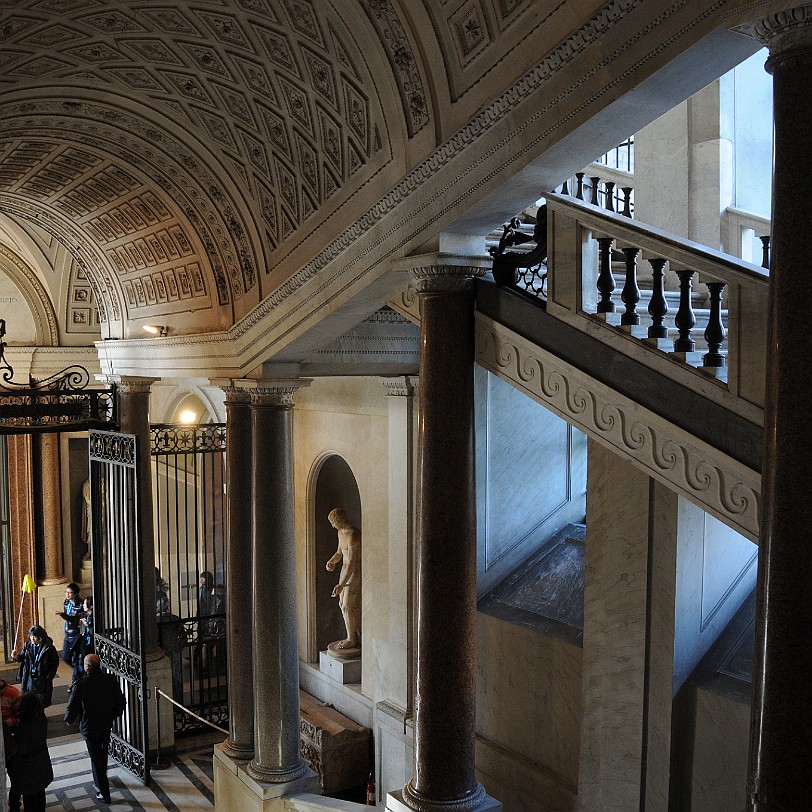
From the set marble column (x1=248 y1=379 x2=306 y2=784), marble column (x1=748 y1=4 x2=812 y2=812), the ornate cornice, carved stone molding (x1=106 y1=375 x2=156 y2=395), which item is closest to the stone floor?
marble column (x1=248 y1=379 x2=306 y2=784)

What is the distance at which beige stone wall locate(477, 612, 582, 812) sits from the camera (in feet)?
19.9

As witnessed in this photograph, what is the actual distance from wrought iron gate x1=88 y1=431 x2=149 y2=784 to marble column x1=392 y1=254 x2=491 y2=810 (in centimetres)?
495

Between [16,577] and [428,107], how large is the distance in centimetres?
1213

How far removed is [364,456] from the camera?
9.68 m

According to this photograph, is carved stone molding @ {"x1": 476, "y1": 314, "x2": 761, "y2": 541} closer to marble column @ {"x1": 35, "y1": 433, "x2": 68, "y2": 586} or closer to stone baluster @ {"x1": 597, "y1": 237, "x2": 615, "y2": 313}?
stone baluster @ {"x1": 597, "y1": 237, "x2": 615, "y2": 313}

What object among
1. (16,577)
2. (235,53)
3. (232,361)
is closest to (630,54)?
(235,53)

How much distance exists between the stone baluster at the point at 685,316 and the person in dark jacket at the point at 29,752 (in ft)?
21.2

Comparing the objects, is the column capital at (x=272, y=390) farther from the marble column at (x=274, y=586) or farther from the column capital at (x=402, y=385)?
the column capital at (x=402, y=385)

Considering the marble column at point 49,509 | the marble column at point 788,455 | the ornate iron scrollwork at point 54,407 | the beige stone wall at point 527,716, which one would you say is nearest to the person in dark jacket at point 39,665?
the ornate iron scrollwork at point 54,407

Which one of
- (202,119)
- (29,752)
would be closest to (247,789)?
(29,752)

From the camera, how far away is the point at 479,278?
15.9 feet

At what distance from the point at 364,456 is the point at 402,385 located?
1.48 m

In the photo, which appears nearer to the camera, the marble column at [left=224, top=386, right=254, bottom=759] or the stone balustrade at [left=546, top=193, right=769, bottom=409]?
the stone balustrade at [left=546, top=193, right=769, bottom=409]

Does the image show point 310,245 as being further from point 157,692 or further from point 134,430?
point 157,692
